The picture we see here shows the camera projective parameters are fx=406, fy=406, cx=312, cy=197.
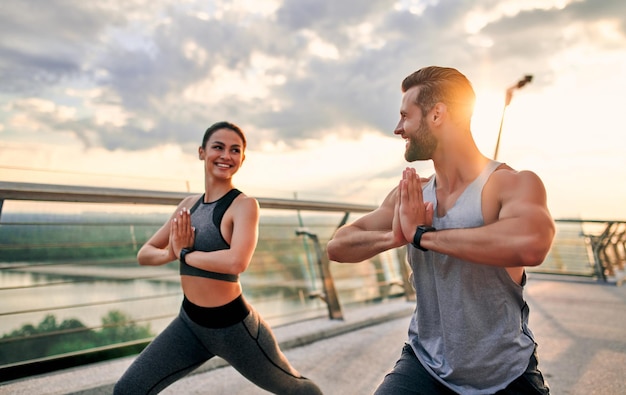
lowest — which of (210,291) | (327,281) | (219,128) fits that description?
(327,281)

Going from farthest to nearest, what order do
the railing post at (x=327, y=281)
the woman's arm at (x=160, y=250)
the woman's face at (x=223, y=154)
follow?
1. the railing post at (x=327, y=281)
2. the woman's face at (x=223, y=154)
3. the woman's arm at (x=160, y=250)

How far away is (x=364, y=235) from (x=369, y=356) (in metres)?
2.19

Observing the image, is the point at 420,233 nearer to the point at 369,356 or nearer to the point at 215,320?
the point at 215,320

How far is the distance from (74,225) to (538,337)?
444 centimetres

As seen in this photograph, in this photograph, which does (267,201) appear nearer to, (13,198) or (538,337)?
(13,198)

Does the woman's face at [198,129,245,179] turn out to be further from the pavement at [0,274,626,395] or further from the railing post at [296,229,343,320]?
the railing post at [296,229,343,320]

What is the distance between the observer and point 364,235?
5.89 feet

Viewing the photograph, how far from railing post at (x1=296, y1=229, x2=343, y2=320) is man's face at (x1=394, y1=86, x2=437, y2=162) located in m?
2.94

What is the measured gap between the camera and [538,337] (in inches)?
165

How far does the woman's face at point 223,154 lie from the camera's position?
2.35 meters

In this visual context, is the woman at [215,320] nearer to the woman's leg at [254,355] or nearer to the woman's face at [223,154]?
the woman's leg at [254,355]

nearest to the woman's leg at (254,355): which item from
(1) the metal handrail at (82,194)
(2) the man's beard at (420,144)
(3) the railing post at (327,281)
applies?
(2) the man's beard at (420,144)

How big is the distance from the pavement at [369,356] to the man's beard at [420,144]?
192 cm

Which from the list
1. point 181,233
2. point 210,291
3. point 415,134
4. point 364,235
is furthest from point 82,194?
point 415,134
